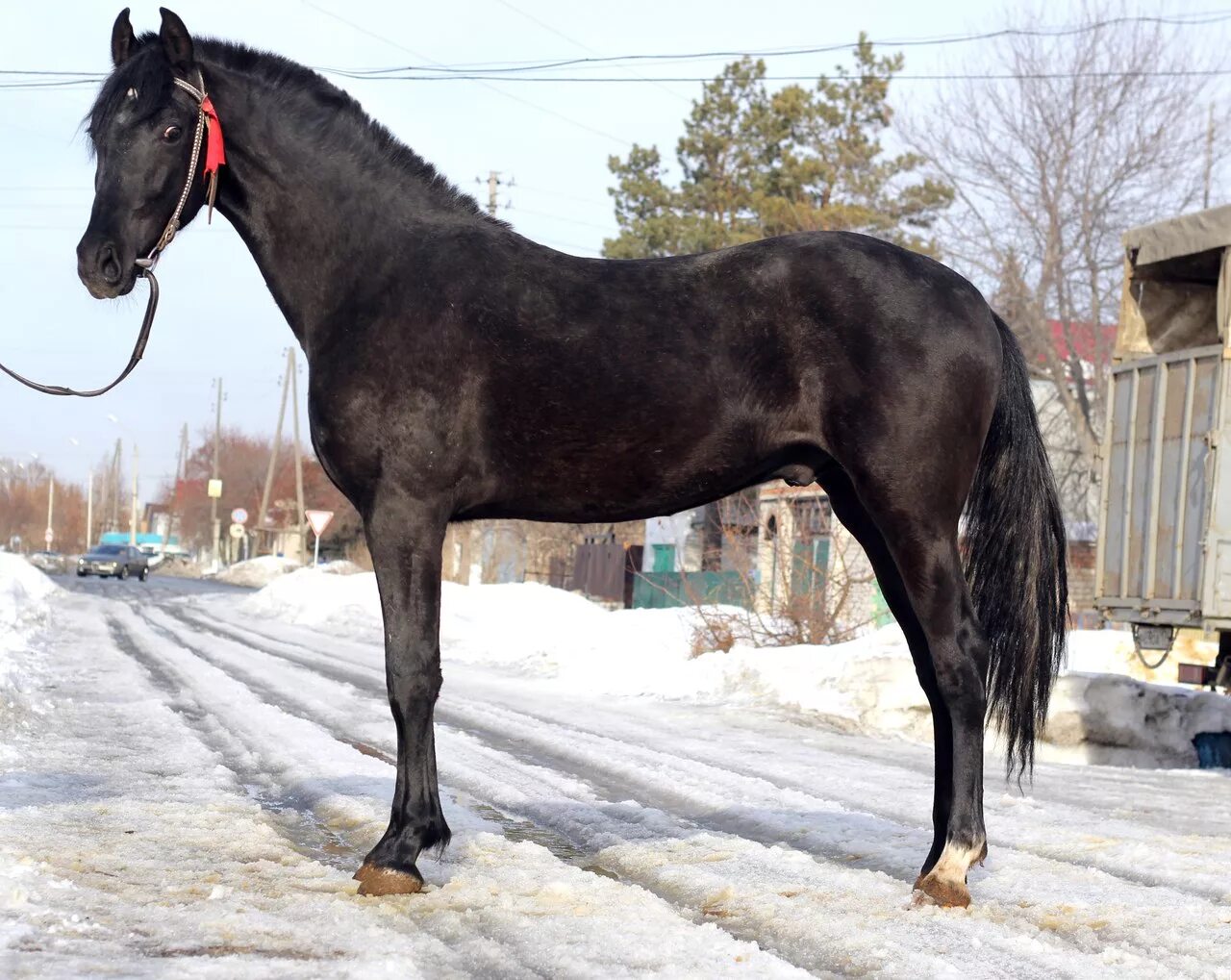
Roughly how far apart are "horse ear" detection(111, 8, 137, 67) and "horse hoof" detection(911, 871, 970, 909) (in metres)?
4.12

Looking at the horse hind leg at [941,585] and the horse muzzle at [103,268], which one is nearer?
the horse hind leg at [941,585]

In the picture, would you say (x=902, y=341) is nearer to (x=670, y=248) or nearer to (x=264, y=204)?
(x=264, y=204)

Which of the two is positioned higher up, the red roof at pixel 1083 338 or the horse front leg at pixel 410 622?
the red roof at pixel 1083 338

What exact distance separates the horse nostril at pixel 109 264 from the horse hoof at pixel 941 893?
3507 millimetres

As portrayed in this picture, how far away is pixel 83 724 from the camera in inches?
374

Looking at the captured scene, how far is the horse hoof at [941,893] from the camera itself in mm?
4387

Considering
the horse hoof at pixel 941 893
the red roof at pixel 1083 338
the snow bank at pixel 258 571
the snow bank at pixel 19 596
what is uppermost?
the red roof at pixel 1083 338

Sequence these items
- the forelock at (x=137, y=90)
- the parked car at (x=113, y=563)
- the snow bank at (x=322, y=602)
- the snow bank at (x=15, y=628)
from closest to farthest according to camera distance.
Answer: the forelock at (x=137, y=90) → the snow bank at (x=15, y=628) → the snow bank at (x=322, y=602) → the parked car at (x=113, y=563)

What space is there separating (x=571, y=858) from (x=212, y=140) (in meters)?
3.05

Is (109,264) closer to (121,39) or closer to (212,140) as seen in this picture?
(212,140)

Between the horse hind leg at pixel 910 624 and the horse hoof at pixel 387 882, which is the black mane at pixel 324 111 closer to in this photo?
the horse hind leg at pixel 910 624

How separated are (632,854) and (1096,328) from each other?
28.1 meters

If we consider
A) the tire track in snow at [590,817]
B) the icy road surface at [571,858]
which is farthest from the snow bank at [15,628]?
the tire track in snow at [590,817]

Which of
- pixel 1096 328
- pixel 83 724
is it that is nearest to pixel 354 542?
pixel 1096 328
